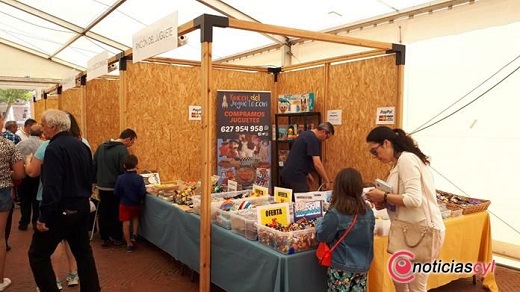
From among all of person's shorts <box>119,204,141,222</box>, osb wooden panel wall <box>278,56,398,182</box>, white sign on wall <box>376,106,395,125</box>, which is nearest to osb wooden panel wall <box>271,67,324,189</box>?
osb wooden panel wall <box>278,56,398,182</box>

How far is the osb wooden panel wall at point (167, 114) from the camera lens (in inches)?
207

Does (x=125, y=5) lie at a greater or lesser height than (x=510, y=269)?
greater

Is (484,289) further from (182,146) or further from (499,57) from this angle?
(182,146)

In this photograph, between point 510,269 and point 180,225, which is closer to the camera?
point 180,225

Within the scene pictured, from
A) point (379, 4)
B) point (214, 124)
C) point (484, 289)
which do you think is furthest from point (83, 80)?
point (484, 289)

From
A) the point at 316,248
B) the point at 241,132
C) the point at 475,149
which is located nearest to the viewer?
the point at 316,248

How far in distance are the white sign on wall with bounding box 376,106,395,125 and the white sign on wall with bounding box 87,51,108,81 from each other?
3.38 meters

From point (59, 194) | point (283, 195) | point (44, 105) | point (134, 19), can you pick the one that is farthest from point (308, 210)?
point (44, 105)

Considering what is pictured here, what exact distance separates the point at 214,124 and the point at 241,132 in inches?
15.6

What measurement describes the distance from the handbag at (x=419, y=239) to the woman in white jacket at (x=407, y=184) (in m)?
0.03

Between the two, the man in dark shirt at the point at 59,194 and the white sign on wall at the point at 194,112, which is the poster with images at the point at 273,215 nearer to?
the man in dark shirt at the point at 59,194

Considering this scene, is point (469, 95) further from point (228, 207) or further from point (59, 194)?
point (59, 194)

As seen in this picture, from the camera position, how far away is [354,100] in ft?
16.4

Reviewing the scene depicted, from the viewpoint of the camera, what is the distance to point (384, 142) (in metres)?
2.62
